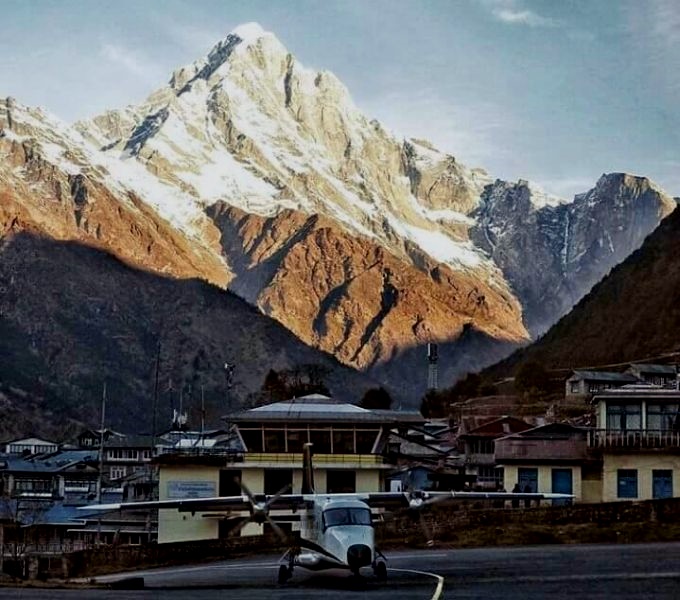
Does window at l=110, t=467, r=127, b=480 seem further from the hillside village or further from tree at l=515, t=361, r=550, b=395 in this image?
the hillside village

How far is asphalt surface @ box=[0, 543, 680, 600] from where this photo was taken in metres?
35.2

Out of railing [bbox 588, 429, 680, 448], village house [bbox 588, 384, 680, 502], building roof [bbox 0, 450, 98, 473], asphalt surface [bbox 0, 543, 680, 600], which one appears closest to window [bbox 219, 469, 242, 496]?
village house [bbox 588, 384, 680, 502]

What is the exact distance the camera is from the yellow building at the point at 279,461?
254ft

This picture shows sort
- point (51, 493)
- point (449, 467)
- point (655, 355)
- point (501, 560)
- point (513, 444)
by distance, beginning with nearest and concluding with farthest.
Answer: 1. point (501, 560)
2. point (513, 444)
3. point (449, 467)
4. point (51, 493)
5. point (655, 355)

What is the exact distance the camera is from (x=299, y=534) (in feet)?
153

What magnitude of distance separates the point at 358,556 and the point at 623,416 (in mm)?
36207

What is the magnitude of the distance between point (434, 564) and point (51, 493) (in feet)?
352

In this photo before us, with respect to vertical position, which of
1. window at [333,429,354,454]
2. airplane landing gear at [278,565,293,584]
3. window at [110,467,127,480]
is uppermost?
window at [333,429,354,454]

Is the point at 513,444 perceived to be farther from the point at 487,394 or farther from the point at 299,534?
the point at 487,394

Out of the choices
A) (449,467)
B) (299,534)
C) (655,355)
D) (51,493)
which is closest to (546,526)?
(299,534)

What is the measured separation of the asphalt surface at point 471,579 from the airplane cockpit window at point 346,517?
1760 millimetres

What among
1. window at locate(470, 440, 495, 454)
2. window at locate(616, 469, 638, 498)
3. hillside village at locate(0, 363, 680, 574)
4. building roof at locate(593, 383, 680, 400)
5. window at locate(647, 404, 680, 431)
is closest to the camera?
window at locate(616, 469, 638, 498)

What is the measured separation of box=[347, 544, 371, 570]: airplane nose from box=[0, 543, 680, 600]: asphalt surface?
2.10ft

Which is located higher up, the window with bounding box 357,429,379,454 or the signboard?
the window with bounding box 357,429,379,454
